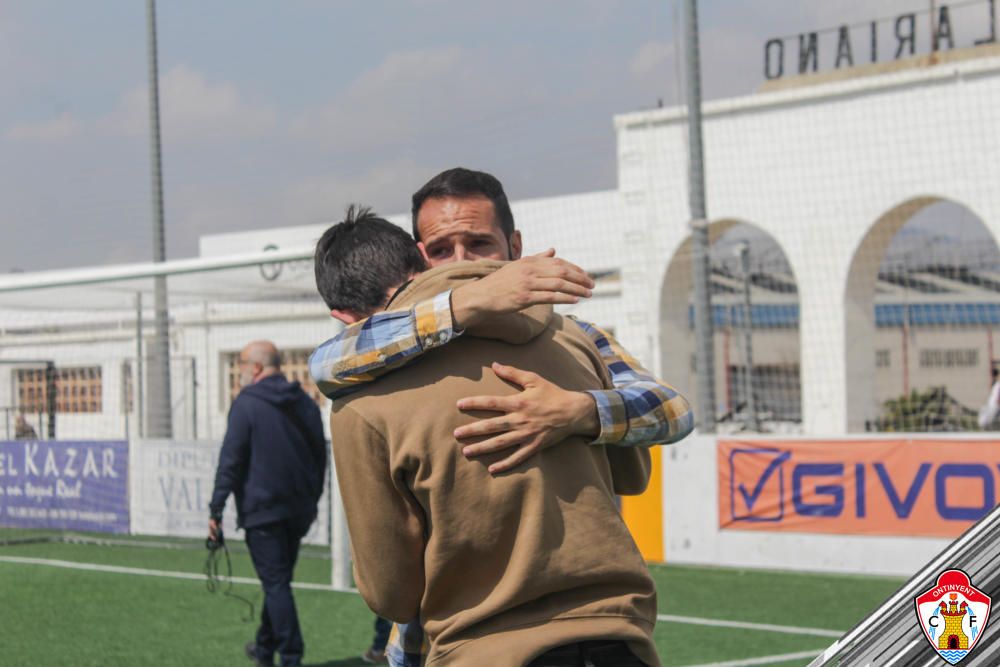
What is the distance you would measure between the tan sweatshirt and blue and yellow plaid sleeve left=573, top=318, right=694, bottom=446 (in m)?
0.07

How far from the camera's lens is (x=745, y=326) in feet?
69.1

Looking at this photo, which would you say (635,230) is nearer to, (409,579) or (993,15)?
(993,15)

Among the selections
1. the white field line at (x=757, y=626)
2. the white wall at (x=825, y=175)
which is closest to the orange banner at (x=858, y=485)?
the white field line at (x=757, y=626)

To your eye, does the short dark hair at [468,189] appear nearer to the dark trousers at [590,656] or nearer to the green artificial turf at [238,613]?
the dark trousers at [590,656]

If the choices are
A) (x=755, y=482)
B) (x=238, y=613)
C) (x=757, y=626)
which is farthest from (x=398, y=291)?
(x=755, y=482)

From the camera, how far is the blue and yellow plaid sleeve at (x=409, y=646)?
95.0 inches

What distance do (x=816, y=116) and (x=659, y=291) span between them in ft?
15.0

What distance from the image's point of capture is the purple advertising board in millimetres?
14812

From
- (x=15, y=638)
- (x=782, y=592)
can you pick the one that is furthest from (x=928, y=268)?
(x=15, y=638)

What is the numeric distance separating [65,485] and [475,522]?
45.7ft

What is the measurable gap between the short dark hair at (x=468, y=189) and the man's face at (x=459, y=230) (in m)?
0.01

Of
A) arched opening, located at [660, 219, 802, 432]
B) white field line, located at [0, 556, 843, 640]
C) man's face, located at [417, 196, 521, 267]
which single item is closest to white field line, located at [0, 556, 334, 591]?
white field line, located at [0, 556, 843, 640]

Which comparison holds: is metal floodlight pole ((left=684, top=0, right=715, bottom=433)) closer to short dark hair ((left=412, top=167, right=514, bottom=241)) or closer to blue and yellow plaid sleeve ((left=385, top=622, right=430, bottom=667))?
short dark hair ((left=412, top=167, right=514, bottom=241))

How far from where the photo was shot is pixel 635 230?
22.6m
